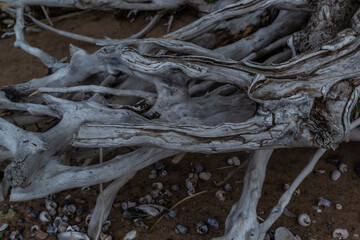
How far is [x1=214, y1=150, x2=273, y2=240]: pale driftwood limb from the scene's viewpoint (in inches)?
81.4

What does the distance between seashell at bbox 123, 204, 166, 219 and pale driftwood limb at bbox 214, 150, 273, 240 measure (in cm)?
53

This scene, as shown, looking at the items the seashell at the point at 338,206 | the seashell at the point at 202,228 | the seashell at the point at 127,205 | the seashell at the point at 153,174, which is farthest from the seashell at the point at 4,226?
the seashell at the point at 338,206

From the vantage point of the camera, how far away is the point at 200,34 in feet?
8.79

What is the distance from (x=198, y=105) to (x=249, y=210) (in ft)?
2.05

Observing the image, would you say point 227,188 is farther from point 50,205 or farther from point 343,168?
point 50,205

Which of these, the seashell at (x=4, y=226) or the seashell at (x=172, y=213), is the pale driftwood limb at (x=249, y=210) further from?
the seashell at (x=4, y=226)

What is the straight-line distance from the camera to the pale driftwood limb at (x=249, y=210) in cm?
207

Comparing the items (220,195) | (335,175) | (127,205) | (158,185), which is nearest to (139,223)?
(127,205)

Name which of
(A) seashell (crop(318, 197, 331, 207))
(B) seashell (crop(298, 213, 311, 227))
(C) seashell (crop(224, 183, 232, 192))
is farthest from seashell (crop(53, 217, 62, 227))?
(A) seashell (crop(318, 197, 331, 207))

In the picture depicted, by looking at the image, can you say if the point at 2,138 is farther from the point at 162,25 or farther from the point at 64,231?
the point at 162,25

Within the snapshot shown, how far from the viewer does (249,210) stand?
212cm

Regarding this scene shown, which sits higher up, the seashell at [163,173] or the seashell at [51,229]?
the seashell at [163,173]

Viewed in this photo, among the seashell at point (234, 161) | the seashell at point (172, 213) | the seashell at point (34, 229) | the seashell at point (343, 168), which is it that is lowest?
the seashell at point (34, 229)

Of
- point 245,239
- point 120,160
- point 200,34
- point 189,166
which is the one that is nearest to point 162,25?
point 200,34
